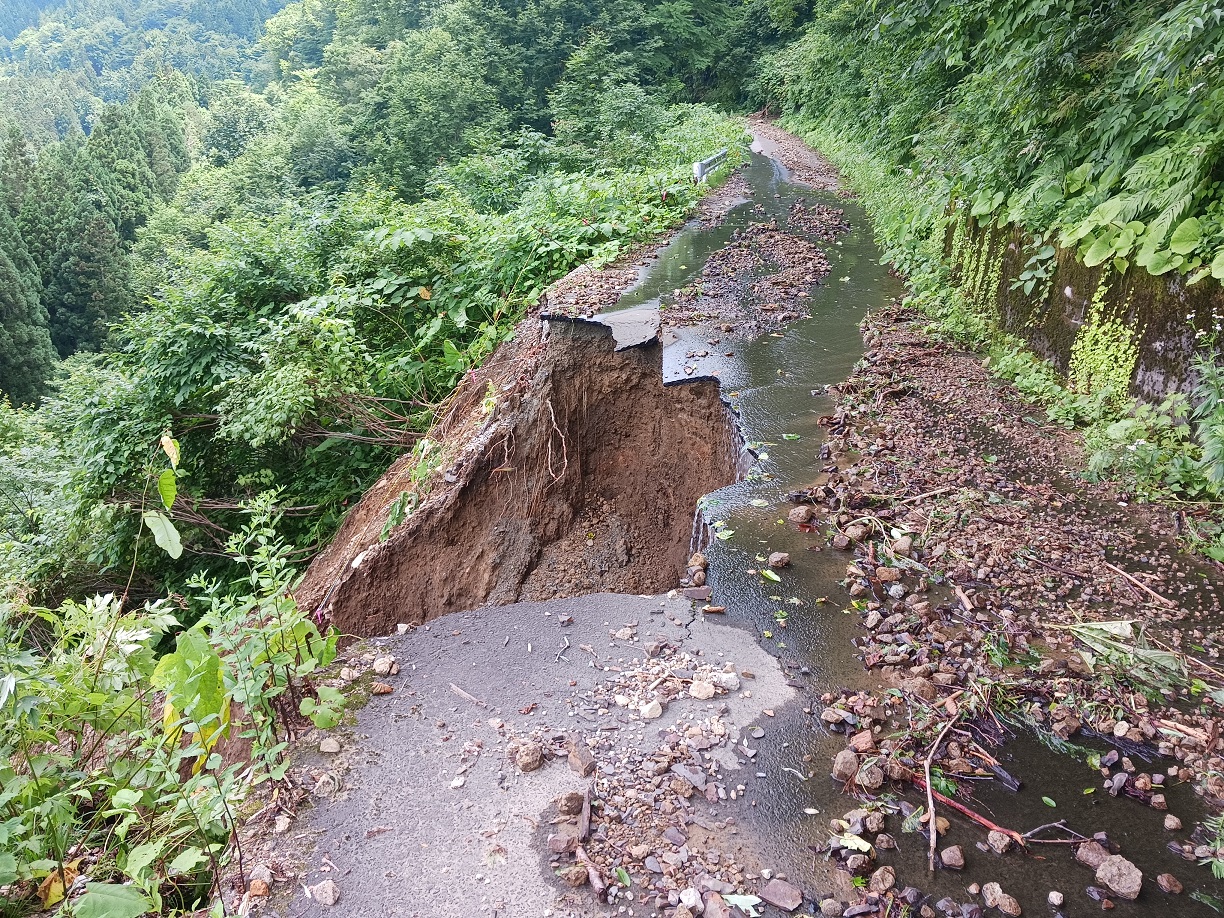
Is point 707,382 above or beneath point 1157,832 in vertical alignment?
above

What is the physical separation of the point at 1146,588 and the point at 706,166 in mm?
12936

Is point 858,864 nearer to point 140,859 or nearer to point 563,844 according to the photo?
point 563,844

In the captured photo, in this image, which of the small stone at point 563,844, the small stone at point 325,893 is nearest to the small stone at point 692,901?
the small stone at point 563,844

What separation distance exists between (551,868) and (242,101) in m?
77.1

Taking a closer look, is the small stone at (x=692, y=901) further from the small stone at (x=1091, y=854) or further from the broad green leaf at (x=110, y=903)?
the broad green leaf at (x=110, y=903)

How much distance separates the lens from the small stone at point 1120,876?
225cm

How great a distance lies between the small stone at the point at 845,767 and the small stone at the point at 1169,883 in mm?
967

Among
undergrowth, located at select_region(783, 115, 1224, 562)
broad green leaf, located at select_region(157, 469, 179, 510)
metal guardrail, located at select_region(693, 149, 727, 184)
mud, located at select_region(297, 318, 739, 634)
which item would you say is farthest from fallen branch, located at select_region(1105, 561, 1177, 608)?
metal guardrail, located at select_region(693, 149, 727, 184)

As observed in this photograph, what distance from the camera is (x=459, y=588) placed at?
5578 millimetres

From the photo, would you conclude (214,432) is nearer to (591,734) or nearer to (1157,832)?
(591,734)

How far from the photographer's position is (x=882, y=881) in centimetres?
232

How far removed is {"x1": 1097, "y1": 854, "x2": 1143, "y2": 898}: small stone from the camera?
7.39ft

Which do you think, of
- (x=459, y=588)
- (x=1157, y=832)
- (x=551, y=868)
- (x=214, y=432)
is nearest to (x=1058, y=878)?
(x=1157, y=832)

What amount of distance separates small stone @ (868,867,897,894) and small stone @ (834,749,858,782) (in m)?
0.41
